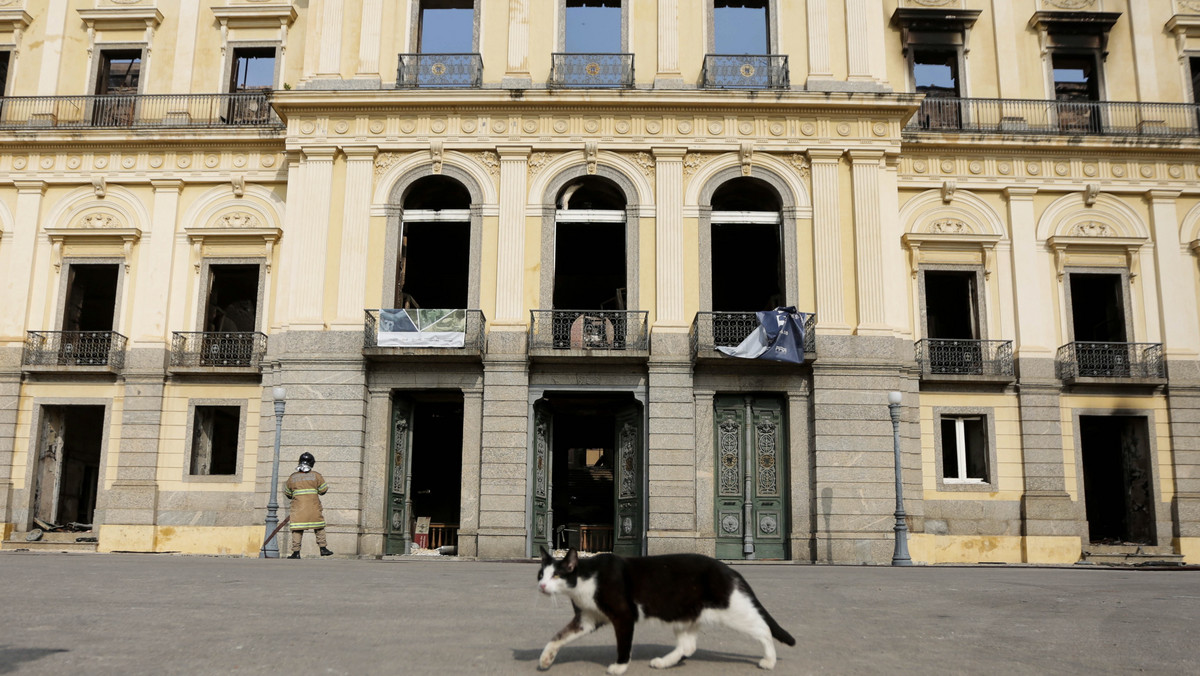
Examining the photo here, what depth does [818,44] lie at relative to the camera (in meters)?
22.6

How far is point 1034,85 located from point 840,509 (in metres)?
12.0

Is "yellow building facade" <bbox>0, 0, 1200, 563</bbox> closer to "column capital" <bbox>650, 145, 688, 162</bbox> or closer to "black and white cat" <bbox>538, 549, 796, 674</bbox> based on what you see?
"column capital" <bbox>650, 145, 688, 162</bbox>

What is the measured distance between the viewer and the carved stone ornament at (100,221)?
2422cm

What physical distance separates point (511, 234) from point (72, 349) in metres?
10.7

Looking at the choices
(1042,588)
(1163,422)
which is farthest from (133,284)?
(1163,422)

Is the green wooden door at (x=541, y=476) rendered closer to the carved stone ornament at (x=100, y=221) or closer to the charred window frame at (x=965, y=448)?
the charred window frame at (x=965, y=448)

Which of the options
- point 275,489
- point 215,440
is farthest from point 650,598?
point 215,440

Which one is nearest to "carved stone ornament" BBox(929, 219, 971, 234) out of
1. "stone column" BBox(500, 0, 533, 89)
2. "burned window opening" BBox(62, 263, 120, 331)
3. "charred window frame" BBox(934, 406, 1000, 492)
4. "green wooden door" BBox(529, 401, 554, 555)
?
"charred window frame" BBox(934, 406, 1000, 492)

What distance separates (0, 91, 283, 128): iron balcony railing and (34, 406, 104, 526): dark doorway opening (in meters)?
6.98

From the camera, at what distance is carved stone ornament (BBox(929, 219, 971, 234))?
78.5 ft

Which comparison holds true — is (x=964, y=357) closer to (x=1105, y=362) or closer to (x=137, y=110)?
(x=1105, y=362)

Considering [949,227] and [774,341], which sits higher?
[949,227]

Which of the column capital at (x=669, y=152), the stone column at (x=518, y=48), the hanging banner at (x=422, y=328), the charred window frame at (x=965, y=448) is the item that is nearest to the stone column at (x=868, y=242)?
the charred window frame at (x=965, y=448)

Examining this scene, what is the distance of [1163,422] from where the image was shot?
23109mm
